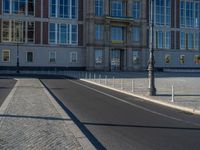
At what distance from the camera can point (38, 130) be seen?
1123cm

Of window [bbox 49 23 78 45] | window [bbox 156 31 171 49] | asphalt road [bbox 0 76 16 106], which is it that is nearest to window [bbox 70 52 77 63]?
window [bbox 49 23 78 45]

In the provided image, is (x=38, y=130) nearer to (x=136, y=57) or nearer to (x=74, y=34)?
(x=74, y=34)

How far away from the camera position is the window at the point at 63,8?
257 feet

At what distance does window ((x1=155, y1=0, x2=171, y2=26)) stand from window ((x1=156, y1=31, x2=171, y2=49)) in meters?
2.18

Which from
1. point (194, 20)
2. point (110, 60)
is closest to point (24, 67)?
point (110, 60)

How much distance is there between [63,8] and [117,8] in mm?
11554

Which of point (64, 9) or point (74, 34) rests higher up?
point (64, 9)

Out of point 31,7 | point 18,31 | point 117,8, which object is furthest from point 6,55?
point 117,8

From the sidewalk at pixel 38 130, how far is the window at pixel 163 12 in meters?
74.7

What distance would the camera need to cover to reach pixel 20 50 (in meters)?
75.8

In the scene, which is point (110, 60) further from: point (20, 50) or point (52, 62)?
point (20, 50)

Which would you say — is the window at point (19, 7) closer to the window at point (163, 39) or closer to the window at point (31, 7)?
the window at point (31, 7)

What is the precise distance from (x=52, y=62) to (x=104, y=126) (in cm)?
6610

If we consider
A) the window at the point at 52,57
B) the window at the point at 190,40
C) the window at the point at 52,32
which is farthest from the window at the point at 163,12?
the window at the point at 52,57
